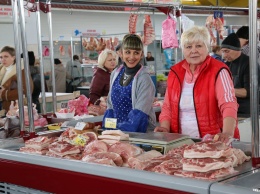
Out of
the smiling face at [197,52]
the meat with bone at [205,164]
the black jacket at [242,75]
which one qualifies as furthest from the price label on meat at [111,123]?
the black jacket at [242,75]

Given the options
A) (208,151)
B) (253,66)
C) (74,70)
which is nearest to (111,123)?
(208,151)

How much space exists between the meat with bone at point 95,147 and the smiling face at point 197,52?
96 cm

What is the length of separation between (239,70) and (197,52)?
7.04 ft

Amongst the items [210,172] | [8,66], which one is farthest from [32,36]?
[210,172]

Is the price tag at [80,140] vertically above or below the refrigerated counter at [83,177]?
above

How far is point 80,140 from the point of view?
3125mm

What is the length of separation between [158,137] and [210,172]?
0.80 m

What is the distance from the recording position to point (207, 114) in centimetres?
331

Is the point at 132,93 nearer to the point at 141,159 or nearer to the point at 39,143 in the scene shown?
the point at 39,143

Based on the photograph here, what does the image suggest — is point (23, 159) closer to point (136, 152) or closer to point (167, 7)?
point (136, 152)

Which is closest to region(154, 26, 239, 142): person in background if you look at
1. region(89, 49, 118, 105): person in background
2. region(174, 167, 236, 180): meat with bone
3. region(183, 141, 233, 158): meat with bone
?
region(183, 141, 233, 158): meat with bone

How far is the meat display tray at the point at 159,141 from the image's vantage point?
2785 millimetres

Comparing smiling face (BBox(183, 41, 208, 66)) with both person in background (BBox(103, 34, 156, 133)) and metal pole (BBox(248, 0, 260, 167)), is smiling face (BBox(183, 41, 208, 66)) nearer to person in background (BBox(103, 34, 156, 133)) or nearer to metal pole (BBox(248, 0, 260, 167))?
person in background (BBox(103, 34, 156, 133))

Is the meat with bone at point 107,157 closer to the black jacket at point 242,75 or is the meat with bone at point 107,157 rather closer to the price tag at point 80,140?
the price tag at point 80,140
